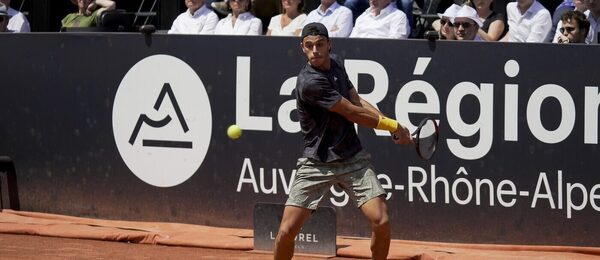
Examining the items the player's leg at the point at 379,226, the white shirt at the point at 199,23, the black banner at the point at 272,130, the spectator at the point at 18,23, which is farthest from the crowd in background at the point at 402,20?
the player's leg at the point at 379,226

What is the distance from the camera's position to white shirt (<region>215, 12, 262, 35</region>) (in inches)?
451

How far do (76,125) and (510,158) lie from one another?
14.1ft

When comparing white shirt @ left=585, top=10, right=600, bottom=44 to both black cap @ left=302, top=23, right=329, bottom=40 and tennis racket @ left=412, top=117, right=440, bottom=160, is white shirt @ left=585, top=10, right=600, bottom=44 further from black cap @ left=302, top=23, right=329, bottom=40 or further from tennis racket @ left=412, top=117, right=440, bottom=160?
black cap @ left=302, top=23, right=329, bottom=40

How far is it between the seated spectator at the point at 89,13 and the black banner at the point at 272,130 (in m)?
1.14

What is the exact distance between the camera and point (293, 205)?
8.01 meters

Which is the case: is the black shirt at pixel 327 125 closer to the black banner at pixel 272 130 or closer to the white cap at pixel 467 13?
the black banner at pixel 272 130

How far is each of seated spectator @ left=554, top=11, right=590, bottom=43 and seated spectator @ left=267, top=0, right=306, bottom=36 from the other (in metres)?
2.63

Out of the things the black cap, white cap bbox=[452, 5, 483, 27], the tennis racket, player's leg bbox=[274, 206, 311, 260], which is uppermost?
the black cap

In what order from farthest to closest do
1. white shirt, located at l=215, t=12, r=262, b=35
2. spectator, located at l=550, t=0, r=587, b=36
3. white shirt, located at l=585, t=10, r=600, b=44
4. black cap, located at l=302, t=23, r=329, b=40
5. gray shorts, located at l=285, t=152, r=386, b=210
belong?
white shirt, located at l=215, t=12, r=262, b=35
spectator, located at l=550, t=0, r=587, b=36
white shirt, located at l=585, t=10, r=600, b=44
gray shorts, located at l=285, t=152, r=386, b=210
black cap, located at l=302, t=23, r=329, b=40

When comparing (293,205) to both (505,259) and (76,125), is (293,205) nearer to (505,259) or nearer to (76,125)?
(505,259)

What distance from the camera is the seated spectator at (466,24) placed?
10328mm

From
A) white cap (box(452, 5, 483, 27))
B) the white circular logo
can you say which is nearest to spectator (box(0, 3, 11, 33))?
the white circular logo

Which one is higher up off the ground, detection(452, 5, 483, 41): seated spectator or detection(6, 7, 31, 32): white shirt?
detection(452, 5, 483, 41): seated spectator

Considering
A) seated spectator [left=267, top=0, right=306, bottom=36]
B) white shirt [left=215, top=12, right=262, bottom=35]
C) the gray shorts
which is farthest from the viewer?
white shirt [left=215, top=12, right=262, bottom=35]
